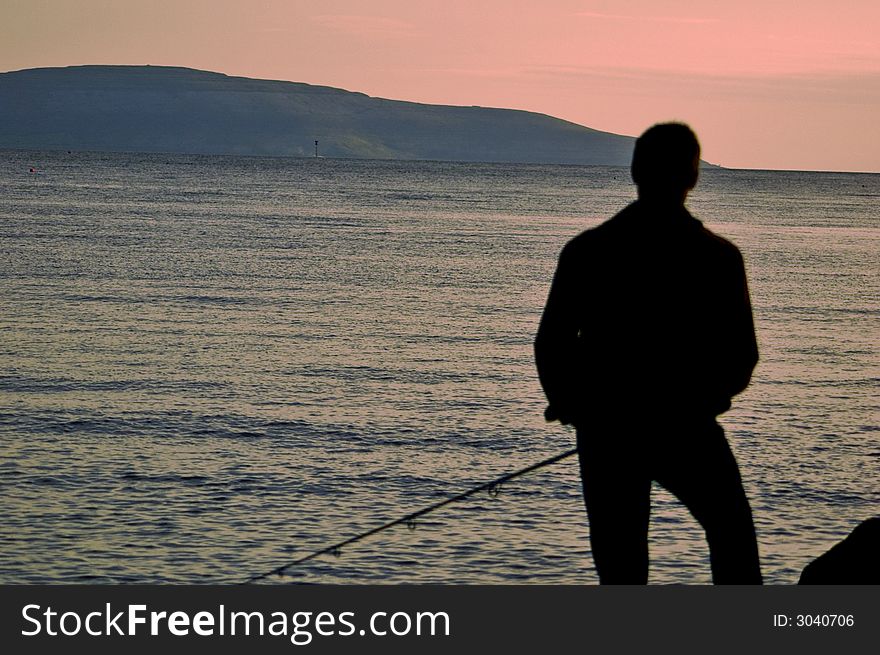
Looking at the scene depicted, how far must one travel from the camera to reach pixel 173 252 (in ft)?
125

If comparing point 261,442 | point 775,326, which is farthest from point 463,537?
point 775,326

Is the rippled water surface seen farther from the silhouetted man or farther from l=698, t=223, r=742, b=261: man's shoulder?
l=698, t=223, r=742, b=261: man's shoulder

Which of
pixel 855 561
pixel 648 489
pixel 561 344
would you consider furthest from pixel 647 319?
pixel 855 561

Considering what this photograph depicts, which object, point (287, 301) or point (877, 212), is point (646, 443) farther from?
point (877, 212)

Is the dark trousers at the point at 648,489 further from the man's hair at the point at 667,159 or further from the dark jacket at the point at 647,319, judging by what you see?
the man's hair at the point at 667,159

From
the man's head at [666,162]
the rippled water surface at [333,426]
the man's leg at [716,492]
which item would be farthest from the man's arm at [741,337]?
the rippled water surface at [333,426]

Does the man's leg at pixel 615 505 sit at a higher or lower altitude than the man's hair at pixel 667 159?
lower

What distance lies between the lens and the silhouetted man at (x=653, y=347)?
14.1 feet

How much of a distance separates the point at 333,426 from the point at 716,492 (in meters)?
9.00

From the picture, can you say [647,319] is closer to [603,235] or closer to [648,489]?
[603,235]

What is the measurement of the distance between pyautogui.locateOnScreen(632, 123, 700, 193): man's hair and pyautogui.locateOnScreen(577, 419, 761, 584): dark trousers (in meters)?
0.80

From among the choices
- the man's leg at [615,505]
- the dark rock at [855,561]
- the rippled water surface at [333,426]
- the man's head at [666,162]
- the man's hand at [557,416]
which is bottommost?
the rippled water surface at [333,426]

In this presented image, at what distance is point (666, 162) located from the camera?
433 centimetres

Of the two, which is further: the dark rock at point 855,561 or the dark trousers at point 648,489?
the dark rock at point 855,561
